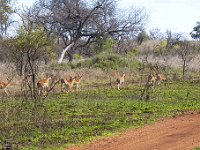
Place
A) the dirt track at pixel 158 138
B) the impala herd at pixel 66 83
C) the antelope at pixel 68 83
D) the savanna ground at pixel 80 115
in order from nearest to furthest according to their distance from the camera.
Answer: the dirt track at pixel 158 138 → the savanna ground at pixel 80 115 → the impala herd at pixel 66 83 → the antelope at pixel 68 83

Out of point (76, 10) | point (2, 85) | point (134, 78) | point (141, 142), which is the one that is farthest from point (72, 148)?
point (76, 10)

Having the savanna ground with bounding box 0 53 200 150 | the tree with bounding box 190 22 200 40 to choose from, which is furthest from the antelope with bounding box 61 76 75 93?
the tree with bounding box 190 22 200 40

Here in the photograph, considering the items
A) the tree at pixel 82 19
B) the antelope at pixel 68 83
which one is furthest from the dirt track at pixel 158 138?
the tree at pixel 82 19

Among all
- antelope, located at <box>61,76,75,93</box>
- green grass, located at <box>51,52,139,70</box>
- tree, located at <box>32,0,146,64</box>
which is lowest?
antelope, located at <box>61,76,75,93</box>

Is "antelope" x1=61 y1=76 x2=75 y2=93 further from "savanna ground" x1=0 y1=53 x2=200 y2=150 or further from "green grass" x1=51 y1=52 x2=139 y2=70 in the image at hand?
"green grass" x1=51 y1=52 x2=139 y2=70

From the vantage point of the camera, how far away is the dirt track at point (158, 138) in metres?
10.7

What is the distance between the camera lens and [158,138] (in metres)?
11.6

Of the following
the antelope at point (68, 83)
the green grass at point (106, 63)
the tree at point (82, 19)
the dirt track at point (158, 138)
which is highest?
the tree at point (82, 19)

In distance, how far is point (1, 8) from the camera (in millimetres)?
29844

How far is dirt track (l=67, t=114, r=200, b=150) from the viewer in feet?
35.0

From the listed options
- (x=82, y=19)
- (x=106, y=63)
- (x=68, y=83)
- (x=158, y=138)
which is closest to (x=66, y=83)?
(x=68, y=83)

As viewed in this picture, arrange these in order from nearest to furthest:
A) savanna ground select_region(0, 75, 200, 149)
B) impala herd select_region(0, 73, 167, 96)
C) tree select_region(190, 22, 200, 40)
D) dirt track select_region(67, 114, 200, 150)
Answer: dirt track select_region(67, 114, 200, 150) → savanna ground select_region(0, 75, 200, 149) → impala herd select_region(0, 73, 167, 96) → tree select_region(190, 22, 200, 40)

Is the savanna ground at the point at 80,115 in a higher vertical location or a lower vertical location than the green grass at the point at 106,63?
lower

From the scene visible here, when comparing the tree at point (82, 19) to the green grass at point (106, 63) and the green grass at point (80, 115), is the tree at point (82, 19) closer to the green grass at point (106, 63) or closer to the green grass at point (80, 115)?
the green grass at point (106, 63)
